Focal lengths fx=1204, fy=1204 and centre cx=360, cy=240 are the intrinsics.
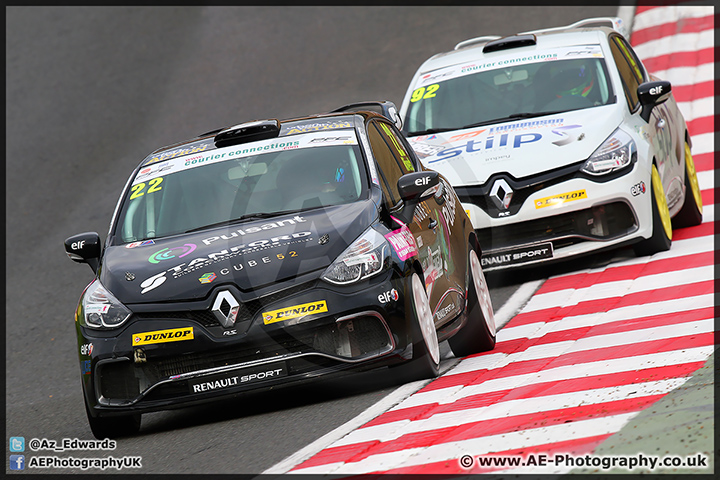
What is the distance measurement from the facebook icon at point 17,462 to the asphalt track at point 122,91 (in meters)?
1.01

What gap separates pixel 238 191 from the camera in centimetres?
770

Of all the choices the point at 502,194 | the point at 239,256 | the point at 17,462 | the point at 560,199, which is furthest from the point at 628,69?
the point at 17,462

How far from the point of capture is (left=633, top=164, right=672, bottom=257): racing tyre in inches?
409

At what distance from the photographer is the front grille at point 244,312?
6.62 m

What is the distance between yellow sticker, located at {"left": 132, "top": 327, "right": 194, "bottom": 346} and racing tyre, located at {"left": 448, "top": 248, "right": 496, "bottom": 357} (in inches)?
85.6

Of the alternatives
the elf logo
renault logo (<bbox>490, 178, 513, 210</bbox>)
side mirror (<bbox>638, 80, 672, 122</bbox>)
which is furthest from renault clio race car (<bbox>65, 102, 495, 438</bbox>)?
side mirror (<bbox>638, 80, 672, 122</bbox>)

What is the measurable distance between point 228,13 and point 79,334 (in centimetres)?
1872

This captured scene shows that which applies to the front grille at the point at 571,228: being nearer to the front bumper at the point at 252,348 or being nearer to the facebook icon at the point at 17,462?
the front bumper at the point at 252,348

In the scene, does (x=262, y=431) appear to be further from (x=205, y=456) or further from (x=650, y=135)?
(x=650, y=135)

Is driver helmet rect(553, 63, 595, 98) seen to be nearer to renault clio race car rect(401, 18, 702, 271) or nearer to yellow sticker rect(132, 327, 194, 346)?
renault clio race car rect(401, 18, 702, 271)

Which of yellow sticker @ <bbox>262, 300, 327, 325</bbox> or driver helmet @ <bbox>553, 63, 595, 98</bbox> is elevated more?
driver helmet @ <bbox>553, 63, 595, 98</bbox>

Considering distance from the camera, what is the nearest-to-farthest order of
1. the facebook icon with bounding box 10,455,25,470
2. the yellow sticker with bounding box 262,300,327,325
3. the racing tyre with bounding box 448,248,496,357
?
the facebook icon with bounding box 10,455,25,470 → the yellow sticker with bounding box 262,300,327,325 → the racing tyre with bounding box 448,248,496,357
